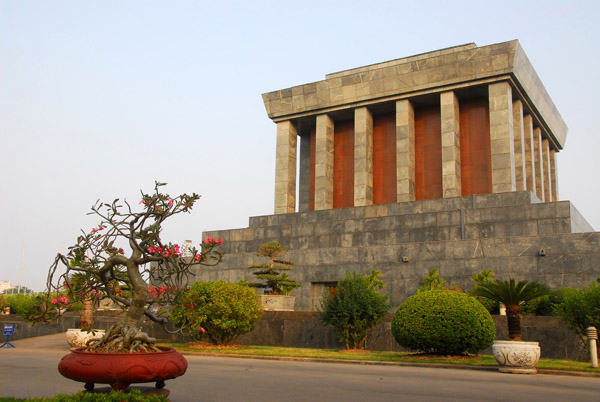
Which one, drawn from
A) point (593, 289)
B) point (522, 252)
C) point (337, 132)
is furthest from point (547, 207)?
point (337, 132)

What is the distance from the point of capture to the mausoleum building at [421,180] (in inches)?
885

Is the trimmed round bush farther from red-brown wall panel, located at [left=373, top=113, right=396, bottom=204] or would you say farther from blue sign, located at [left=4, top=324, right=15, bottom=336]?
red-brown wall panel, located at [left=373, top=113, right=396, bottom=204]

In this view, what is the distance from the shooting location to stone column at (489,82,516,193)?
26.1 m

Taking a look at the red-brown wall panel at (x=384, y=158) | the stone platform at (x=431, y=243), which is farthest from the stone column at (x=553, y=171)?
the stone platform at (x=431, y=243)

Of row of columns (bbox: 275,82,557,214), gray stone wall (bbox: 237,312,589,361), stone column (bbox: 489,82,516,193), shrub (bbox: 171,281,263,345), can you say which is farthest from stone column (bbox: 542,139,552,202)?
shrub (bbox: 171,281,263,345)

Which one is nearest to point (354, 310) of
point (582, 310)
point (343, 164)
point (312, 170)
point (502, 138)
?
point (582, 310)

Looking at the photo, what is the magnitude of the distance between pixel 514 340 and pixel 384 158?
18.6m

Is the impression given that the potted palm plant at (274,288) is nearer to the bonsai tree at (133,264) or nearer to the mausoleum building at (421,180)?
the mausoleum building at (421,180)

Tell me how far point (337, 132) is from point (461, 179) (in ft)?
26.2

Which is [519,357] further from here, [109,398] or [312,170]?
[312,170]

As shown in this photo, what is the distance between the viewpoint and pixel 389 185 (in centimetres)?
3081

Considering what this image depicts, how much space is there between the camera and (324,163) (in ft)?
104

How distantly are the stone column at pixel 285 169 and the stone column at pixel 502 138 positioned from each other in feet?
36.1

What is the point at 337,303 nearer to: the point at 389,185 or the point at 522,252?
the point at 522,252
